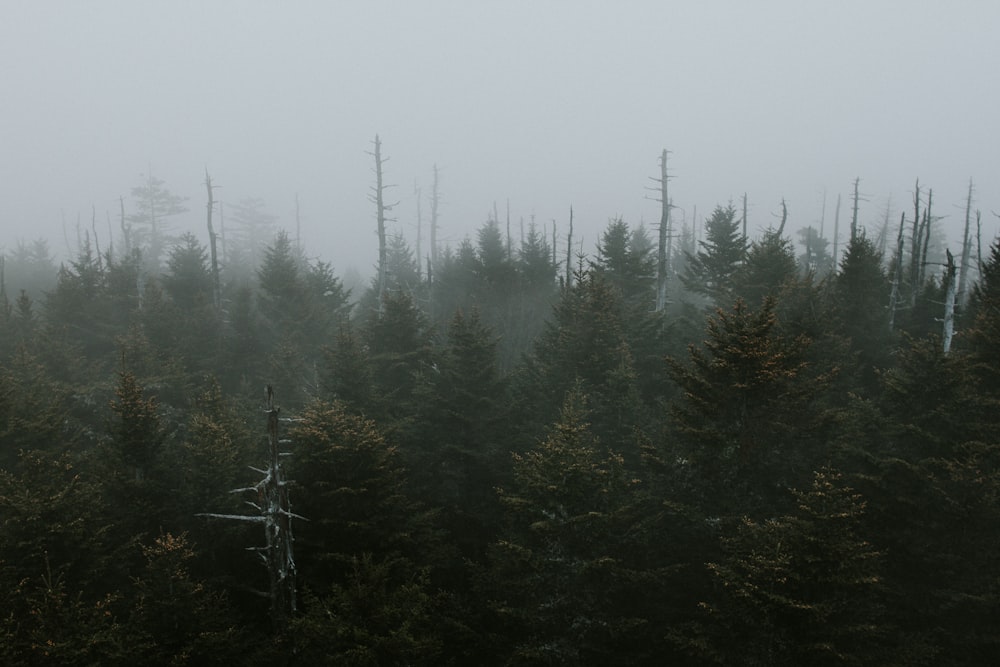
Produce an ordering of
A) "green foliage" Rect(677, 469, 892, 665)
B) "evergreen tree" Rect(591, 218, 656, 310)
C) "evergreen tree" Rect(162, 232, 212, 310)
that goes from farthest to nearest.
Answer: "evergreen tree" Rect(162, 232, 212, 310) < "evergreen tree" Rect(591, 218, 656, 310) < "green foliage" Rect(677, 469, 892, 665)

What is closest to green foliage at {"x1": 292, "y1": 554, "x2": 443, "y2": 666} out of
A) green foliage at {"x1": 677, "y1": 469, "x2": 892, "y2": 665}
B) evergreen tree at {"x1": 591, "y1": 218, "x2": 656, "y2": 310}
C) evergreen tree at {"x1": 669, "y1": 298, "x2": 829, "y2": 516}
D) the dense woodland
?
the dense woodland

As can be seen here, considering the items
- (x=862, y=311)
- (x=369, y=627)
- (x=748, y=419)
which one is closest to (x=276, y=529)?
(x=369, y=627)

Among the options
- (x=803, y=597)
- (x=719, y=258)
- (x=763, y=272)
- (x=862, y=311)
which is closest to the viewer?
(x=803, y=597)

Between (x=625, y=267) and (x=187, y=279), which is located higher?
(x=625, y=267)

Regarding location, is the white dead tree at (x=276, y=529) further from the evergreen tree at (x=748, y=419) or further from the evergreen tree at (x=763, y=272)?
the evergreen tree at (x=763, y=272)

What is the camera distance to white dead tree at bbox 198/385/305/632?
12.2 m

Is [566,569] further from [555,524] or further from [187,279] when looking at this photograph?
[187,279]

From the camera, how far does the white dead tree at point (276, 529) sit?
12203 millimetres

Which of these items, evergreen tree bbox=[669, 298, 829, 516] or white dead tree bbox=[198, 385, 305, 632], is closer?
evergreen tree bbox=[669, 298, 829, 516]

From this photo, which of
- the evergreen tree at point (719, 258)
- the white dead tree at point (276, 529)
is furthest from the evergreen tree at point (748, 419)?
the evergreen tree at point (719, 258)

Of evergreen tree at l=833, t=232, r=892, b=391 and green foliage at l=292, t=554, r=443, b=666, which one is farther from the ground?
evergreen tree at l=833, t=232, r=892, b=391

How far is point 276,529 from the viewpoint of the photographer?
12547mm

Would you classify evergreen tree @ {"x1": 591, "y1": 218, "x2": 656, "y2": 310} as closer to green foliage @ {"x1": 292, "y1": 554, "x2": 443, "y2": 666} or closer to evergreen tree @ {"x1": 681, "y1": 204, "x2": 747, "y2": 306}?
evergreen tree @ {"x1": 681, "y1": 204, "x2": 747, "y2": 306}

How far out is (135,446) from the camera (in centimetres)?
1422
